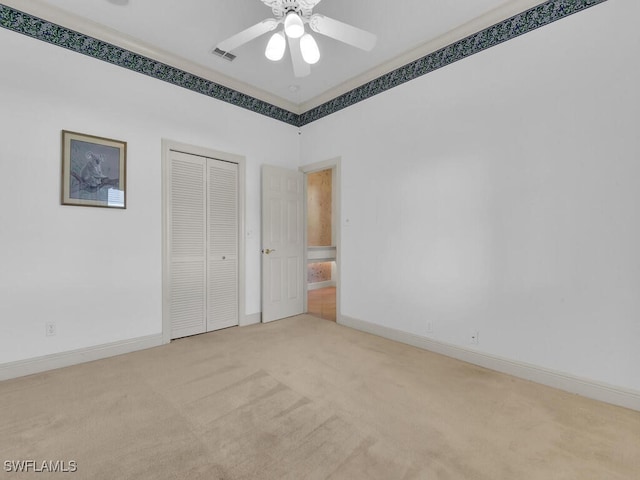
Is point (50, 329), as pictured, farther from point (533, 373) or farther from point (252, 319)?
point (533, 373)

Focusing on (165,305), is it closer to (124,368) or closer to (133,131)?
(124,368)

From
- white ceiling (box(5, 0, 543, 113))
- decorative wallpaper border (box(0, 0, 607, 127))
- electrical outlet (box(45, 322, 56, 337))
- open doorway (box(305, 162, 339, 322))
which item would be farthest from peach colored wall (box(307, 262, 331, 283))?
electrical outlet (box(45, 322, 56, 337))

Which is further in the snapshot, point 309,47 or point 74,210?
point 74,210

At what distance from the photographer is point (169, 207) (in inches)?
130

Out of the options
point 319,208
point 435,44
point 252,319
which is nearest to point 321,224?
point 319,208

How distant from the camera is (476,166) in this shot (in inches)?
108

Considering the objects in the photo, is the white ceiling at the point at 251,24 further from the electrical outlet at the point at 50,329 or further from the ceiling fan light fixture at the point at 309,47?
the electrical outlet at the point at 50,329

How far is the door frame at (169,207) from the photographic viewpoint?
325cm

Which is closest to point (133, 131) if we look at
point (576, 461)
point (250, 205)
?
point (250, 205)

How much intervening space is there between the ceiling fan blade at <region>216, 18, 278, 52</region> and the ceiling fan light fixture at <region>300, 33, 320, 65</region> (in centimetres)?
26

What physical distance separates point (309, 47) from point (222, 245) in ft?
8.38

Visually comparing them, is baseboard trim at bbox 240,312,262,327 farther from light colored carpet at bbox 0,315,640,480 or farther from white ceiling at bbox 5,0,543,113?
white ceiling at bbox 5,0,543,113

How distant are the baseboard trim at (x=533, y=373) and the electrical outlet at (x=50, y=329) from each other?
3.30 metres

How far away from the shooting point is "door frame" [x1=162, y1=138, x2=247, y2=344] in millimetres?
3248
